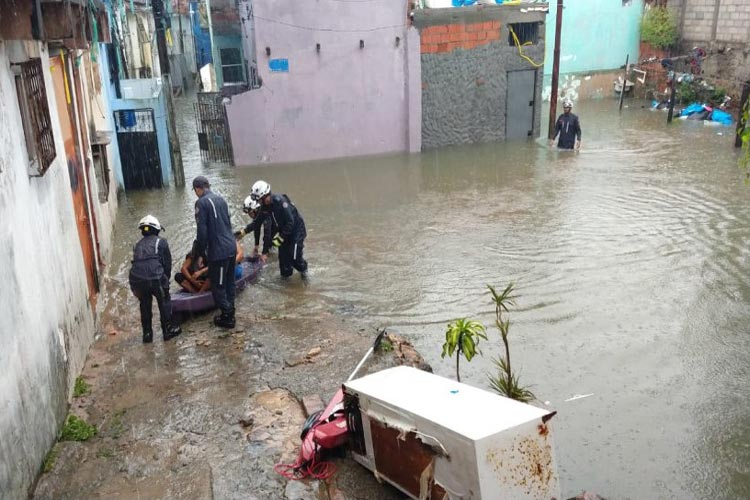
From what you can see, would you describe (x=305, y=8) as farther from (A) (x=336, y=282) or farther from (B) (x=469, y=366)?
(B) (x=469, y=366)

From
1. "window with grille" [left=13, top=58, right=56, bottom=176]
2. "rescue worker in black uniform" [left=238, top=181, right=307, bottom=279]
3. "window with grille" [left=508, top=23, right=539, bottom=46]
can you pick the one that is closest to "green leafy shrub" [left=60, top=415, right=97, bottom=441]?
"window with grille" [left=13, top=58, right=56, bottom=176]

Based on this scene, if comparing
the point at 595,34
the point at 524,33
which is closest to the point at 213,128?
the point at 524,33

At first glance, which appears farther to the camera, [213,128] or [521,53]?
[521,53]

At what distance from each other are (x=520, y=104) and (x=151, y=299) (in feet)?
44.6

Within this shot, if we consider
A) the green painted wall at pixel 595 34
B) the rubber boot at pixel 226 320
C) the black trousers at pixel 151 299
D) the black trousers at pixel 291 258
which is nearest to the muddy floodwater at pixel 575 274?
the black trousers at pixel 291 258

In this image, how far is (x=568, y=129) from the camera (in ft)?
53.7

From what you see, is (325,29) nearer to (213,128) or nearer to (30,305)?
(213,128)

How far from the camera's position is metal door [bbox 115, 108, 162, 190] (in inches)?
543

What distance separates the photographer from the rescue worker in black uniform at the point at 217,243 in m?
7.23

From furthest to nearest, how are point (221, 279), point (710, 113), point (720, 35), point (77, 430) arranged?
1. point (720, 35)
2. point (710, 113)
3. point (221, 279)
4. point (77, 430)

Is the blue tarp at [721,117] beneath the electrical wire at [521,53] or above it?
beneath

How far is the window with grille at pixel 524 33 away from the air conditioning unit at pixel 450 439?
15.0m

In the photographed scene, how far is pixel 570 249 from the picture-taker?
1026cm

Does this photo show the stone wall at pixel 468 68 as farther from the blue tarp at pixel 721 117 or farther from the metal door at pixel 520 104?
the blue tarp at pixel 721 117
